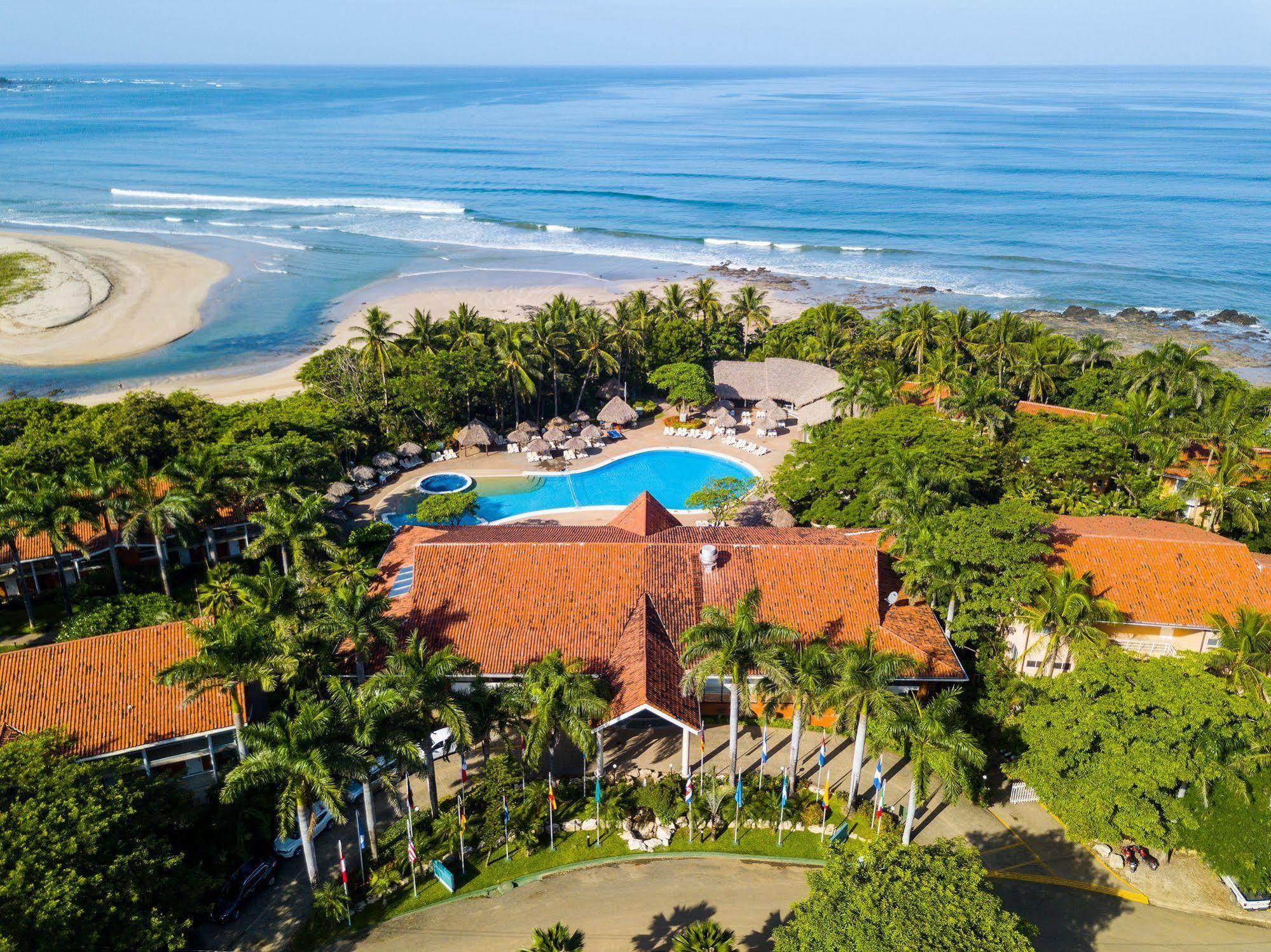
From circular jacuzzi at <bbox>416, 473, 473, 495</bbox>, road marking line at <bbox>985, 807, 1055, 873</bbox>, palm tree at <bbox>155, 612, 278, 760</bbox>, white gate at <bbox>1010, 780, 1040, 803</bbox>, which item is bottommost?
road marking line at <bbox>985, 807, 1055, 873</bbox>

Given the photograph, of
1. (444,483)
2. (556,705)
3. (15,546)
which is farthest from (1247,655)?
(15,546)

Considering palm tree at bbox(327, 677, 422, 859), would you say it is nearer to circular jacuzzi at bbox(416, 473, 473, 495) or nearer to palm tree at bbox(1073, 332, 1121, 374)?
circular jacuzzi at bbox(416, 473, 473, 495)

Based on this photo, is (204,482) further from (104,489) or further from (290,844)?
(290,844)

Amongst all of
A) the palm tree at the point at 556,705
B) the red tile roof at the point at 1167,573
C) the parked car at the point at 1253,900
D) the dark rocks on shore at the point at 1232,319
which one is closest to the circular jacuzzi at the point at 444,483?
the palm tree at the point at 556,705

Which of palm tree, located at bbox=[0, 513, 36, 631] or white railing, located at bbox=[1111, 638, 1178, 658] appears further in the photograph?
palm tree, located at bbox=[0, 513, 36, 631]

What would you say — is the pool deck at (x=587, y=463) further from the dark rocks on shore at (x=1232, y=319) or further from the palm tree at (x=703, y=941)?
the dark rocks on shore at (x=1232, y=319)

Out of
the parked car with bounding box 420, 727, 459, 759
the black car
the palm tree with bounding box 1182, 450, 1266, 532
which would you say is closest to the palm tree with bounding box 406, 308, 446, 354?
the parked car with bounding box 420, 727, 459, 759

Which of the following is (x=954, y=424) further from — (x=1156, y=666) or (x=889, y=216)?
(x=889, y=216)
